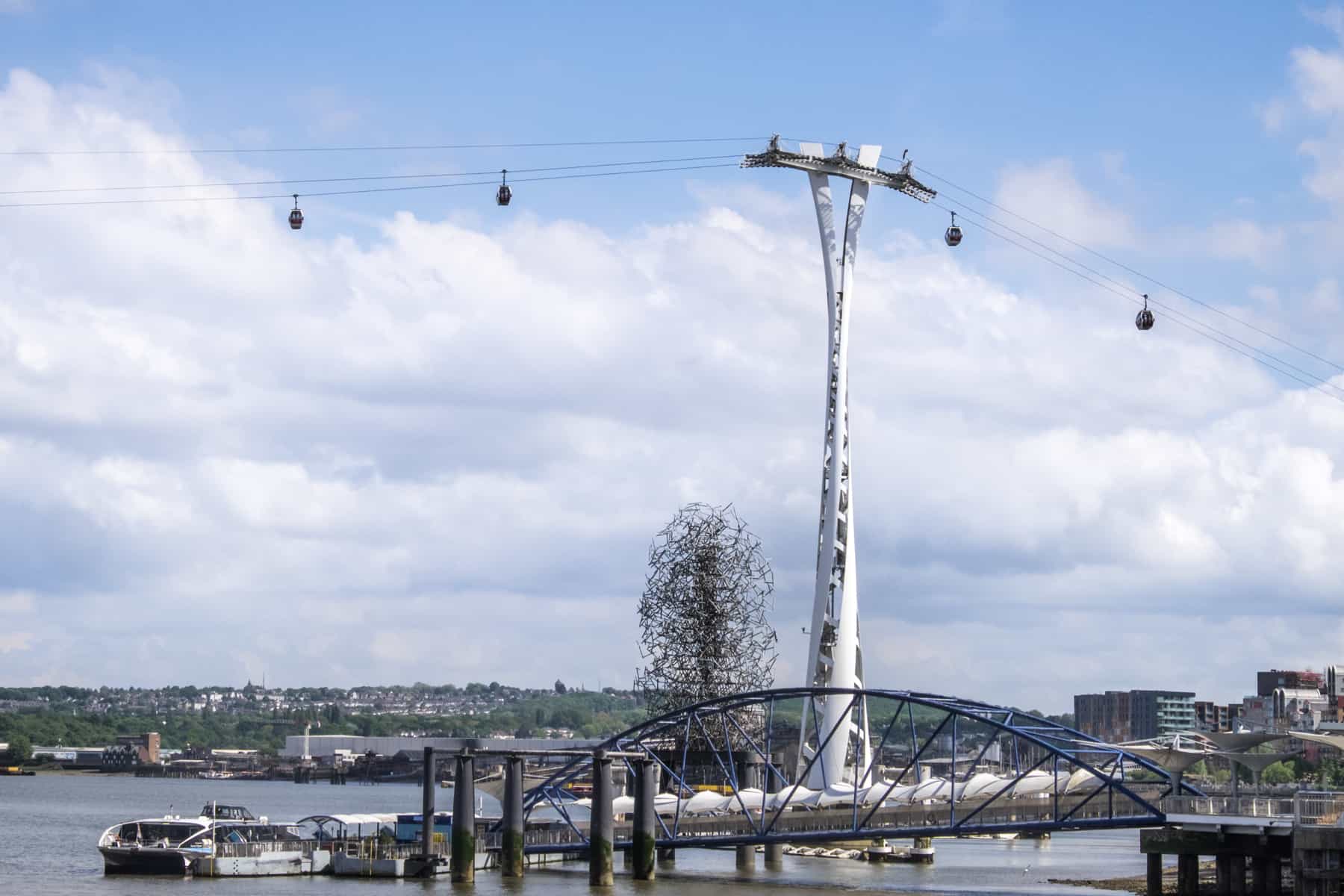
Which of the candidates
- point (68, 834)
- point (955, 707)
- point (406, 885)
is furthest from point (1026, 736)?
point (68, 834)

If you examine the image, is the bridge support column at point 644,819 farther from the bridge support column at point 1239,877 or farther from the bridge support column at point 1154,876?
the bridge support column at point 1239,877

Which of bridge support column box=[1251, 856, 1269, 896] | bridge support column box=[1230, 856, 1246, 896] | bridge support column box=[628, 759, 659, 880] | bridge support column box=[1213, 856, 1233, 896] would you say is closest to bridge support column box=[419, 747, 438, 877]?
bridge support column box=[628, 759, 659, 880]

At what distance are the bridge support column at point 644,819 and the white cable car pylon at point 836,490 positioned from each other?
69.7ft

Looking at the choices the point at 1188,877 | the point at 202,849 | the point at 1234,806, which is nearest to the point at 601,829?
the point at 202,849

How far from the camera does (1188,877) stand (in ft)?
219

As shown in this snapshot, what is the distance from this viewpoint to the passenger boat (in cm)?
7150

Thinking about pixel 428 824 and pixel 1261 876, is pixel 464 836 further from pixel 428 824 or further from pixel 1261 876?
pixel 1261 876

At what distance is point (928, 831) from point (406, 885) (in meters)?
18.1

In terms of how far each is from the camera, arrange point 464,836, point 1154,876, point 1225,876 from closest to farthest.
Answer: point 1225,876, point 1154,876, point 464,836

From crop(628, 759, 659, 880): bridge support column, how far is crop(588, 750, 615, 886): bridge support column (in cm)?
138

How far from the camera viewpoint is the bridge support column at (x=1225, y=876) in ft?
213

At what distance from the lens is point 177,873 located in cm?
7162

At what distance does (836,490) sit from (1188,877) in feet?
91.2

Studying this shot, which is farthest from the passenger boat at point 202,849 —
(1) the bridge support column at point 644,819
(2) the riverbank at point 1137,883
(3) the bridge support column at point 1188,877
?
(3) the bridge support column at point 1188,877
